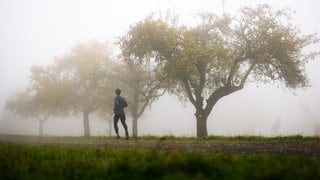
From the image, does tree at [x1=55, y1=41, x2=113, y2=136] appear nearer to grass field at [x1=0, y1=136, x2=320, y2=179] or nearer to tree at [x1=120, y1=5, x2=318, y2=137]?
tree at [x1=120, y1=5, x2=318, y2=137]

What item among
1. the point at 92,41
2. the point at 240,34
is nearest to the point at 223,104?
the point at 92,41

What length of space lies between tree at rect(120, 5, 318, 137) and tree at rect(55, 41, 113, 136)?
49.4 ft

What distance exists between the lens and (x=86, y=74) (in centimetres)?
4781

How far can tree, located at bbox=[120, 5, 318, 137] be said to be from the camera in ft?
97.1

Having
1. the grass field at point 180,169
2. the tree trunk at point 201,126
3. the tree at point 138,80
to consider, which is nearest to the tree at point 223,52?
the tree trunk at point 201,126

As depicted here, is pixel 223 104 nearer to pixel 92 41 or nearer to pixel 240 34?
pixel 92 41

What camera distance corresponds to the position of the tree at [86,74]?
1836 inches

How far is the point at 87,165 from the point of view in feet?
27.1

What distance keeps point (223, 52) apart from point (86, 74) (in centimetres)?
2283

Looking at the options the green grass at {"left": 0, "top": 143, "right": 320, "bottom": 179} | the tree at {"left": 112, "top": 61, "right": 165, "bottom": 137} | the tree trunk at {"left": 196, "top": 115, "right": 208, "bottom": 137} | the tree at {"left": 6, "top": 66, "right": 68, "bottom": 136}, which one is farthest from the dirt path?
the tree at {"left": 6, "top": 66, "right": 68, "bottom": 136}

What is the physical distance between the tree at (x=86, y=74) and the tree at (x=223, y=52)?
15059mm

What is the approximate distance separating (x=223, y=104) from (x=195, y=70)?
130 meters

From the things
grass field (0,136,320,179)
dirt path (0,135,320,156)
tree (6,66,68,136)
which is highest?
tree (6,66,68,136)

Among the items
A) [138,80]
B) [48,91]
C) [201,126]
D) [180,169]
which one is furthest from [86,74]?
[180,169]
